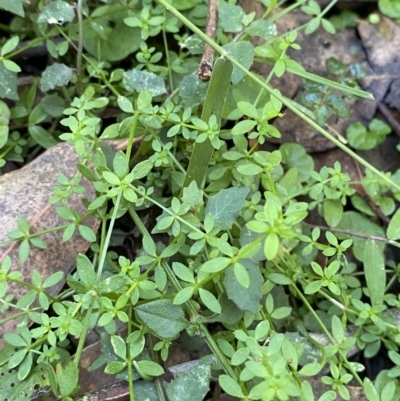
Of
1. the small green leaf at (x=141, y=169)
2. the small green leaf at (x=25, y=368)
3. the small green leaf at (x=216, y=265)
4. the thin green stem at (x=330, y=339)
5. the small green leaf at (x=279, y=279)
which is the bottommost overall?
the small green leaf at (x=25, y=368)

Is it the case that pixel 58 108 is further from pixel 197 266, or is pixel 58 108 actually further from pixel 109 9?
pixel 197 266

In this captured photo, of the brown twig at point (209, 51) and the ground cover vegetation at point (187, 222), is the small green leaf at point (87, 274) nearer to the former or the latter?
the ground cover vegetation at point (187, 222)

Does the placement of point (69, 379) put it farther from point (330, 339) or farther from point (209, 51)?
point (209, 51)

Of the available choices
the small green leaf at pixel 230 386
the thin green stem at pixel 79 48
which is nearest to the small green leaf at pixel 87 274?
the small green leaf at pixel 230 386

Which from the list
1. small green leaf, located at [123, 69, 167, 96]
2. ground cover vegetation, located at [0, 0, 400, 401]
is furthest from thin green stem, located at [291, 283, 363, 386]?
small green leaf, located at [123, 69, 167, 96]

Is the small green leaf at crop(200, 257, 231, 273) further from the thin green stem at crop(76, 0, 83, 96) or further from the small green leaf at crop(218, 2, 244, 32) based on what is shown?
the thin green stem at crop(76, 0, 83, 96)

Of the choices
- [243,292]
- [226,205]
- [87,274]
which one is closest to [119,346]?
[87,274]

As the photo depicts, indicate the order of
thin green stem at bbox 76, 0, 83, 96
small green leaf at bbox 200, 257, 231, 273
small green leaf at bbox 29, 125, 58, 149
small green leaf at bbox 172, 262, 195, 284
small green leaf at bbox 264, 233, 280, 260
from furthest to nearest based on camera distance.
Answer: small green leaf at bbox 29, 125, 58, 149
thin green stem at bbox 76, 0, 83, 96
small green leaf at bbox 172, 262, 195, 284
small green leaf at bbox 200, 257, 231, 273
small green leaf at bbox 264, 233, 280, 260
